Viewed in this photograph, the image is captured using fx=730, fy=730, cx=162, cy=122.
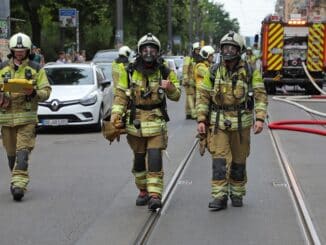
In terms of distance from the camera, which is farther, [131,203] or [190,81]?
[190,81]

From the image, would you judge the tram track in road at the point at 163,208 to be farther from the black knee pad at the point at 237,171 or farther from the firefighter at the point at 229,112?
the black knee pad at the point at 237,171

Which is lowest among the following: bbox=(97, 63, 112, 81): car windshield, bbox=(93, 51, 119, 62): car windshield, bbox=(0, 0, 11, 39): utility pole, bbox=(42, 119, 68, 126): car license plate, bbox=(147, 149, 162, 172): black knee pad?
bbox=(42, 119, 68, 126): car license plate

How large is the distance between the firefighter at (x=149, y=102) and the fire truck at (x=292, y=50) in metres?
21.2

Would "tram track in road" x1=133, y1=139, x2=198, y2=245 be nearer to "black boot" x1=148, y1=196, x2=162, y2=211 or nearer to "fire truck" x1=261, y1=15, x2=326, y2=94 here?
"black boot" x1=148, y1=196, x2=162, y2=211

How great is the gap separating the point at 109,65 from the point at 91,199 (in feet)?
43.8

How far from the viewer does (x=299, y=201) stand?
8.03m

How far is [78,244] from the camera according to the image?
Answer: 20.5ft

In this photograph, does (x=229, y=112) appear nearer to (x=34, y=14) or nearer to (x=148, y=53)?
(x=148, y=53)

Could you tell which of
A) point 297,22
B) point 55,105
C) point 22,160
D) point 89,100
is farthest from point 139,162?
point 297,22

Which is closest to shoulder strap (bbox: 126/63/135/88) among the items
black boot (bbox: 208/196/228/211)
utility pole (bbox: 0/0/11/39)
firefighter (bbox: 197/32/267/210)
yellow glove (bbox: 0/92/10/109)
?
firefighter (bbox: 197/32/267/210)

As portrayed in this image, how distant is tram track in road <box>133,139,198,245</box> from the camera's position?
6461 mm

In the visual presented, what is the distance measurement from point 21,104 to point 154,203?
2141 millimetres

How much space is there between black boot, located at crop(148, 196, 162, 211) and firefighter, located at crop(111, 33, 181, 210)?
0.04 ft

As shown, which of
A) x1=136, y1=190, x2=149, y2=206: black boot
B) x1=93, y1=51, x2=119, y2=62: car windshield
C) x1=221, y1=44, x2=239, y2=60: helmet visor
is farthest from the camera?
x1=93, y1=51, x2=119, y2=62: car windshield
